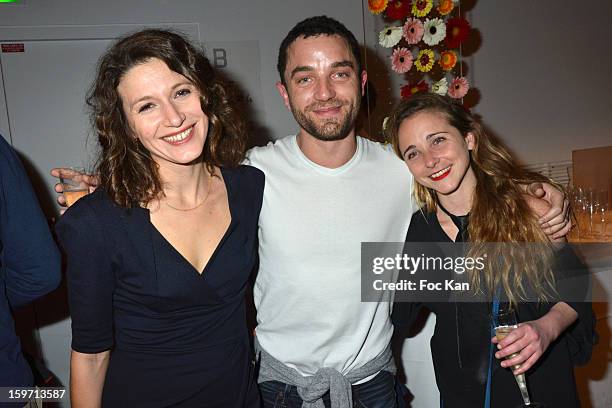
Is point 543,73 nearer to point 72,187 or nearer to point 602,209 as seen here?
point 602,209

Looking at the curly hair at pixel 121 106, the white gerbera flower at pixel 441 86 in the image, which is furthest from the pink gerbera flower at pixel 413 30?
the curly hair at pixel 121 106

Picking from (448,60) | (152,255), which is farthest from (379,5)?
(152,255)

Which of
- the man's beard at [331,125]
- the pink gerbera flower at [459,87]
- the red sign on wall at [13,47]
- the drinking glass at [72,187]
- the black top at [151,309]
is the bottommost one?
the black top at [151,309]

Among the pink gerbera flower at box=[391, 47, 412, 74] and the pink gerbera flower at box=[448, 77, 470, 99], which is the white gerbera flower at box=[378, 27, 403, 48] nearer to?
the pink gerbera flower at box=[391, 47, 412, 74]

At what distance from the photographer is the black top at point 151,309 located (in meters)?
1.43

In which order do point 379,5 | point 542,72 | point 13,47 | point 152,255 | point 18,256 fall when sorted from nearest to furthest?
point 152,255
point 18,256
point 379,5
point 13,47
point 542,72

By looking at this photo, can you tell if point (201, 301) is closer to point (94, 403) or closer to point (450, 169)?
point (94, 403)

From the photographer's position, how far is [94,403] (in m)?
1.51

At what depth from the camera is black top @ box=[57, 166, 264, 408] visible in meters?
1.43

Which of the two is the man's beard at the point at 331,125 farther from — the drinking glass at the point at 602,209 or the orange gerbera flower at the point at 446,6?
the drinking glass at the point at 602,209

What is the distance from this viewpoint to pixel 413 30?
314 centimetres

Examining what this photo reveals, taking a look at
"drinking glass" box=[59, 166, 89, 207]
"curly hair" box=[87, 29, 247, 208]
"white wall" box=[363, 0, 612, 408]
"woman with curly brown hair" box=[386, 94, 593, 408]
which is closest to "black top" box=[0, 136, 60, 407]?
"drinking glass" box=[59, 166, 89, 207]

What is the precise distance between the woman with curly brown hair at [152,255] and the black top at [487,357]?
792mm

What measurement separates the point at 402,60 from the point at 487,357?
78.4 inches
